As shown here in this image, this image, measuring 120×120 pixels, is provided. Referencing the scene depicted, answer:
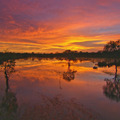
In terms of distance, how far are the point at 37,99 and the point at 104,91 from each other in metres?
7.28

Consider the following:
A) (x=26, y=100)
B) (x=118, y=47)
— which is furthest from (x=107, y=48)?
(x=26, y=100)

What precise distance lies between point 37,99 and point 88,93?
5397 mm

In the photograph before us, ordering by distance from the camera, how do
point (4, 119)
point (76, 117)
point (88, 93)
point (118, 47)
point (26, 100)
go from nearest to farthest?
1. point (4, 119)
2. point (76, 117)
3. point (26, 100)
4. point (88, 93)
5. point (118, 47)

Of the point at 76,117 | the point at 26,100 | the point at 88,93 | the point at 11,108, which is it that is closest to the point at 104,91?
the point at 88,93

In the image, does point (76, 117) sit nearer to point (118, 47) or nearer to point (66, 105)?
point (66, 105)

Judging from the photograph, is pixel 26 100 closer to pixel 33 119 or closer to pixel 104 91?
pixel 33 119

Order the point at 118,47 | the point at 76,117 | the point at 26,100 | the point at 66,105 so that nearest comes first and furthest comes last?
the point at 76,117, the point at 66,105, the point at 26,100, the point at 118,47

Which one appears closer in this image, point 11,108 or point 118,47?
point 11,108

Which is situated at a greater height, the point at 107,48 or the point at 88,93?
the point at 107,48

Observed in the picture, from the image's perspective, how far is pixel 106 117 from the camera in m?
7.30

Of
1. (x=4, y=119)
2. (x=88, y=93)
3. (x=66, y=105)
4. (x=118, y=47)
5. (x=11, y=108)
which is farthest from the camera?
(x=118, y=47)

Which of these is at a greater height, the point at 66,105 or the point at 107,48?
the point at 107,48

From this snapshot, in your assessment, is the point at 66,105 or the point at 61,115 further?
the point at 66,105

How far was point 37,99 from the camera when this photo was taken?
9.78 meters
